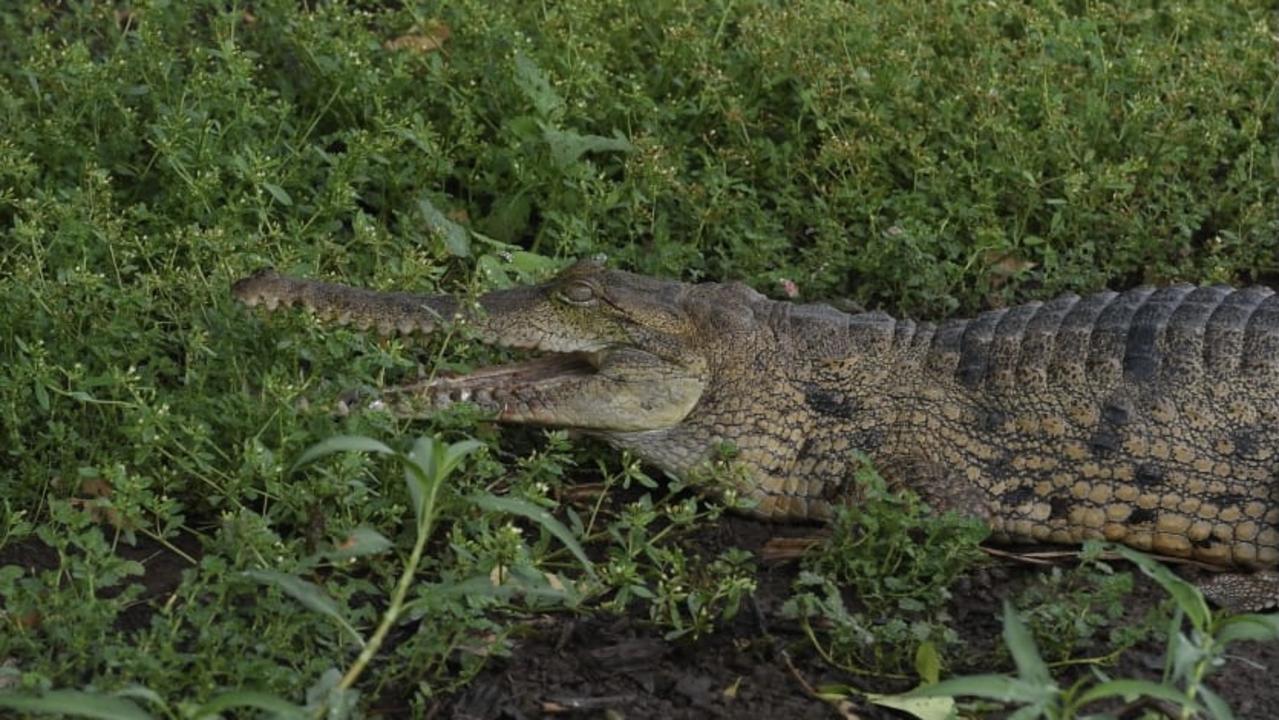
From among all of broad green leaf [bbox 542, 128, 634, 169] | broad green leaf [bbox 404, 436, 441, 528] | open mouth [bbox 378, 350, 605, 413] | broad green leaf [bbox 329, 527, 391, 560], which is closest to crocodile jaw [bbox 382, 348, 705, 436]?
open mouth [bbox 378, 350, 605, 413]

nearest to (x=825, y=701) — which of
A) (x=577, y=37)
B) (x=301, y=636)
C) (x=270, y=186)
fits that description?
(x=301, y=636)

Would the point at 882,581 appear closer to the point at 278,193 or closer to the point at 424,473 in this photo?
the point at 424,473

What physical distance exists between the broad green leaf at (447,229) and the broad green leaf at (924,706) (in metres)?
2.27

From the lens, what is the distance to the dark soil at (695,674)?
14.3ft

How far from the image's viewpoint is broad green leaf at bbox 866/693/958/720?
4336mm

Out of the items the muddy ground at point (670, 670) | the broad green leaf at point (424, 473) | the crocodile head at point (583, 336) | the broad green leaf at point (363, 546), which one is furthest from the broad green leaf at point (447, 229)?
the broad green leaf at point (424, 473)

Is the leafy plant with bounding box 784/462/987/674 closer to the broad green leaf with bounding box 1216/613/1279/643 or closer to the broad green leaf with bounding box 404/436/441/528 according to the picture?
the broad green leaf with bounding box 1216/613/1279/643

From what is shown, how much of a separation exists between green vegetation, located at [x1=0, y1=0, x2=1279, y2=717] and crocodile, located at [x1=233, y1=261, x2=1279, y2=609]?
19 cm

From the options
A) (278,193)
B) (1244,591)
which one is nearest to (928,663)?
(1244,591)

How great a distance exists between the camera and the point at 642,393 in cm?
557

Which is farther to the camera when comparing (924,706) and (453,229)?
(453,229)

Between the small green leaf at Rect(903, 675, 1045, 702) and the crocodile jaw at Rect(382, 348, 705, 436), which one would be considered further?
the crocodile jaw at Rect(382, 348, 705, 436)

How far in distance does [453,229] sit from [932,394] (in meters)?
→ 1.67

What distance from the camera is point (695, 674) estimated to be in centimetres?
451
